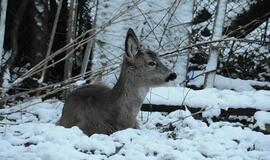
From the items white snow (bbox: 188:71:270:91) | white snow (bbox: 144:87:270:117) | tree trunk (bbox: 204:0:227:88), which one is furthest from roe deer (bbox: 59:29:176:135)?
white snow (bbox: 188:71:270:91)

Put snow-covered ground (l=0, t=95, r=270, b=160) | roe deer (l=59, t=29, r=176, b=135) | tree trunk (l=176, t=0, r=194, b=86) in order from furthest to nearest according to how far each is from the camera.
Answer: tree trunk (l=176, t=0, r=194, b=86)
roe deer (l=59, t=29, r=176, b=135)
snow-covered ground (l=0, t=95, r=270, b=160)

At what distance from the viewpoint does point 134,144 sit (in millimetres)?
5156

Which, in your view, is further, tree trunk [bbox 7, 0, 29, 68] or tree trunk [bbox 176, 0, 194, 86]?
tree trunk [bbox 7, 0, 29, 68]

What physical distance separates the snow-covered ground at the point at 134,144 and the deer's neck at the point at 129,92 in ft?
1.76

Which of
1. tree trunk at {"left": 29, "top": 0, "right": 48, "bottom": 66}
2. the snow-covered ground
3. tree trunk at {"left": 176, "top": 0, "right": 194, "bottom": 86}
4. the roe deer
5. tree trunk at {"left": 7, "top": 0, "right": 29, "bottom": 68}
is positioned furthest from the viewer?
tree trunk at {"left": 29, "top": 0, "right": 48, "bottom": 66}

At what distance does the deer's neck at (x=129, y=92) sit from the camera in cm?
669

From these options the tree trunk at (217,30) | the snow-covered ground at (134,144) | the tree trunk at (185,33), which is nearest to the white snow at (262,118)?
the snow-covered ground at (134,144)

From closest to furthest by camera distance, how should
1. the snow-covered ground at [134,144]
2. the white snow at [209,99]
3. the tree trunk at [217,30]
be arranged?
the snow-covered ground at [134,144] → the white snow at [209,99] → the tree trunk at [217,30]

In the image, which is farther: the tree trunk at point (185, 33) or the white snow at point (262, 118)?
the tree trunk at point (185, 33)

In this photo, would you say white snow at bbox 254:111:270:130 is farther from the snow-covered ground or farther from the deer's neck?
the deer's neck

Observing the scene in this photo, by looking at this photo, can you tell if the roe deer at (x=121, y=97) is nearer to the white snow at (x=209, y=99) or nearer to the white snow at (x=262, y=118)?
the white snow at (x=209, y=99)

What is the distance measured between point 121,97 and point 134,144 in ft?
5.22

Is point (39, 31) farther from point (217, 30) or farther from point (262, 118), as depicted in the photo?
point (262, 118)

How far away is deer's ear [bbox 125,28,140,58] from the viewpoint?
21.8 feet
